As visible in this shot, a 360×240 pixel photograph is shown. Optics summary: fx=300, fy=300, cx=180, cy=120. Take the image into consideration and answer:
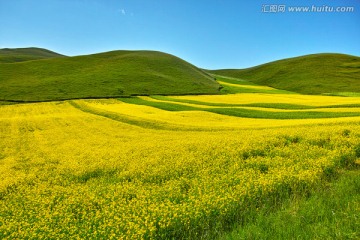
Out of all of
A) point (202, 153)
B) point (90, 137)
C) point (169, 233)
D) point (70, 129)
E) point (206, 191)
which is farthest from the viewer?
point (70, 129)

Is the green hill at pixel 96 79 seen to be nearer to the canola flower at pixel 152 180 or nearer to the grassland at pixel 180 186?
the grassland at pixel 180 186

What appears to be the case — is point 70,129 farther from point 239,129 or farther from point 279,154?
point 279,154

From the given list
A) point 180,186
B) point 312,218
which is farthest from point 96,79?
point 312,218

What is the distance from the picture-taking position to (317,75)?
303 ft

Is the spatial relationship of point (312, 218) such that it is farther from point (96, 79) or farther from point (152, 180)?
point (96, 79)

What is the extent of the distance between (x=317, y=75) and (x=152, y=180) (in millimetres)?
93725

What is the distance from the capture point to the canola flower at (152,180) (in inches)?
296

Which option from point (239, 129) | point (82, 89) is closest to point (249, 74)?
point (82, 89)

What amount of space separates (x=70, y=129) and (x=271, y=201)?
19.7m

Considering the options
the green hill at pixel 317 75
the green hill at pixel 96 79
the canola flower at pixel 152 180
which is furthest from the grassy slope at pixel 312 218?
the green hill at pixel 317 75

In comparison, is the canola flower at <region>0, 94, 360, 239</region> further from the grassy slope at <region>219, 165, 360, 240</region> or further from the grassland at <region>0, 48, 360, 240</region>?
the grassy slope at <region>219, 165, 360, 240</region>

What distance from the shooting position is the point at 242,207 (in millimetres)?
8203

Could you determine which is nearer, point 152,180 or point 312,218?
point 312,218

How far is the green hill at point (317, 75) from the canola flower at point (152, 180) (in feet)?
197
